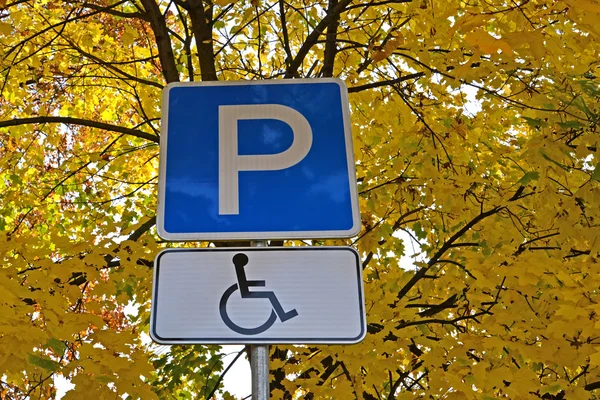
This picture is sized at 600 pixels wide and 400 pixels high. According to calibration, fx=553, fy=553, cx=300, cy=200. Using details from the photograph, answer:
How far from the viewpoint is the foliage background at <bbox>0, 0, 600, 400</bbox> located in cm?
220

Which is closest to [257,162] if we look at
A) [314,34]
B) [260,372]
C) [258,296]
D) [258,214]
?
[258,214]

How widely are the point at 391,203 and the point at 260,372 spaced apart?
268cm

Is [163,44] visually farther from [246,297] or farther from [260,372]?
[260,372]

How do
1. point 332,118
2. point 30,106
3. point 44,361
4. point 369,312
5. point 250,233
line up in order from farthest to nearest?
point 30,106, point 369,312, point 44,361, point 332,118, point 250,233

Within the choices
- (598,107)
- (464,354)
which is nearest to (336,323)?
(464,354)

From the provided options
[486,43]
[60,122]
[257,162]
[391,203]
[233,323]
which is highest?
[60,122]

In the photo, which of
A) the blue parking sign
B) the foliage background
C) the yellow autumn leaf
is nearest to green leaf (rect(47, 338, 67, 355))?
the foliage background

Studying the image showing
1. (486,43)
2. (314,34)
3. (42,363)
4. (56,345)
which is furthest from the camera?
(314,34)

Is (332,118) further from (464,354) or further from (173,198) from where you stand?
(464,354)

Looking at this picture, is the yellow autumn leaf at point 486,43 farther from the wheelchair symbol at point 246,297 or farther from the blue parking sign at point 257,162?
the wheelchair symbol at point 246,297

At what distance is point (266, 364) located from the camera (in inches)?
46.8

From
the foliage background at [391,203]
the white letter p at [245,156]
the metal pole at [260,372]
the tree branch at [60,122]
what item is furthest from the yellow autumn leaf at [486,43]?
the tree branch at [60,122]

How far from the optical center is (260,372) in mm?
1169

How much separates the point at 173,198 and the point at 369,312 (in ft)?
4.80
